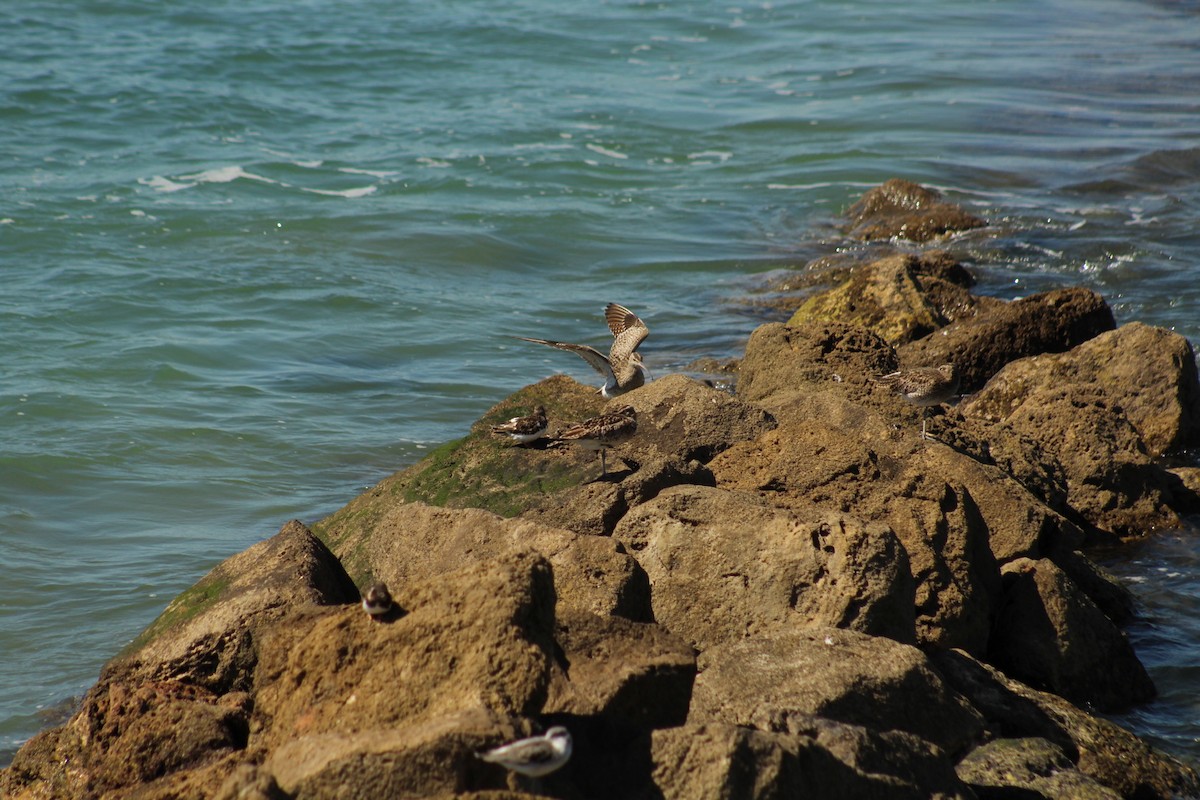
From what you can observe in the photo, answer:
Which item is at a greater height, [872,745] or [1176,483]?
[872,745]

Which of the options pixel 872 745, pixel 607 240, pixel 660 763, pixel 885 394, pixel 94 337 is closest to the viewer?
pixel 660 763

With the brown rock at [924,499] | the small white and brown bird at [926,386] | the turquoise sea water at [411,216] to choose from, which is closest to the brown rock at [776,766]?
the brown rock at [924,499]

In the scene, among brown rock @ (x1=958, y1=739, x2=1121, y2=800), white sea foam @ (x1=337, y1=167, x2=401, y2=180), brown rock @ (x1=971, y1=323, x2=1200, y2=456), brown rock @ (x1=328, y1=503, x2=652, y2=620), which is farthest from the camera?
white sea foam @ (x1=337, y1=167, x2=401, y2=180)

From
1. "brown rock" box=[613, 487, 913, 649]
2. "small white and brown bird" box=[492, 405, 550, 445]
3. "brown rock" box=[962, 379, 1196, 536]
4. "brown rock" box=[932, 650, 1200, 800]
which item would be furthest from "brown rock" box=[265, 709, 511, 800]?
"brown rock" box=[962, 379, 1196, 536]

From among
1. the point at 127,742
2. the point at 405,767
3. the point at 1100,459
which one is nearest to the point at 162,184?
the point at 1100,459

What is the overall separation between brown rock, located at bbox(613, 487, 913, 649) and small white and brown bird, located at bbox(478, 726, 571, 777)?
1713 millimetres

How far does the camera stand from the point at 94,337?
535 inches

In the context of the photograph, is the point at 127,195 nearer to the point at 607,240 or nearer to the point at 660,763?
the point at 607,240

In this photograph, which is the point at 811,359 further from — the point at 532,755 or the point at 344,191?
the point at 344,191

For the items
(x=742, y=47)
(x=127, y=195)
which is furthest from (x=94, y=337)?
(x=742, y=47)

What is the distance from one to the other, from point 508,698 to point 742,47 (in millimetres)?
28947

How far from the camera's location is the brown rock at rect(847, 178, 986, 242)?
16.2 m

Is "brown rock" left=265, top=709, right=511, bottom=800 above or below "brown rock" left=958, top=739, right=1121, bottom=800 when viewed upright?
above

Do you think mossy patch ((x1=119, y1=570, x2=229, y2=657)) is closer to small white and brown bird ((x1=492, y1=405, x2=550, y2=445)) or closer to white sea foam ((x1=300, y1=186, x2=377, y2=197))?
small white and brown bird ((x1=492, y1=405, x2=550, y2=445))
